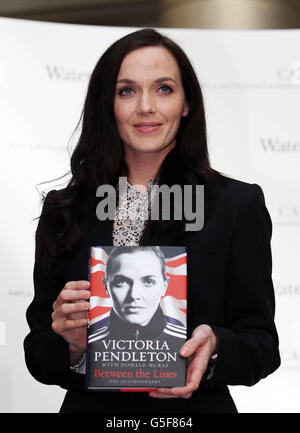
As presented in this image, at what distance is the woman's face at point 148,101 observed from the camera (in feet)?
5.15

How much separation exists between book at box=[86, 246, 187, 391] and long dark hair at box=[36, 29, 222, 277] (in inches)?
8.5

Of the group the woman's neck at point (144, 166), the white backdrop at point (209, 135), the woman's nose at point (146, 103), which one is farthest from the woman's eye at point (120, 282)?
the white backdrop at point (209, 135)

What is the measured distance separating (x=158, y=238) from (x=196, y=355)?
0.28 meters

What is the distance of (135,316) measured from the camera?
53.2 inches

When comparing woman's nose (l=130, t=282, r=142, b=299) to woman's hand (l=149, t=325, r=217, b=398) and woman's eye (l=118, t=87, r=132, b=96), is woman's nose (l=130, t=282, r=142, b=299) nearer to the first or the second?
woman's hand (l=149, t=325, r=217, b=398)

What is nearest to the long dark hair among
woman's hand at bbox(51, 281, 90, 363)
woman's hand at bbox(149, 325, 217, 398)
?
woman's hand at bbox(51, 281, 90, 363)

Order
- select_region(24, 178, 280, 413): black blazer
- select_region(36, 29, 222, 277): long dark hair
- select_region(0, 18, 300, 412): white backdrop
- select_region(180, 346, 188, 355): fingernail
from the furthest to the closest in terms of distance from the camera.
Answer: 1. select_region(0, 18, 300, 412): white backdrop
2. select_region(36, 29, 222, 277): long dark hair
3. select_region(24, 178, 280, 413): black blazer
4. select_region(180, 346, 188, 355): fingernail

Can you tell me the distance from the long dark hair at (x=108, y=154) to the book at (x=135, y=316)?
22cm

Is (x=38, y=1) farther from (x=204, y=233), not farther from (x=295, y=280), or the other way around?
(x=204, y=233)

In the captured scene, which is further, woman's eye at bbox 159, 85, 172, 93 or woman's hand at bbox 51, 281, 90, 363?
woman's eye at bbox 159, 85, 172, 93

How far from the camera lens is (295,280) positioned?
92.6 inches

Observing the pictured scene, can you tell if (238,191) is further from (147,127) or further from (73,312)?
(73,312)

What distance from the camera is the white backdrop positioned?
2.29 m

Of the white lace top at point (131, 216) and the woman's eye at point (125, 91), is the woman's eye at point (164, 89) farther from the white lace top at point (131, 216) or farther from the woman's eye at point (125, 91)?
the white lace top at point (131, 216)
